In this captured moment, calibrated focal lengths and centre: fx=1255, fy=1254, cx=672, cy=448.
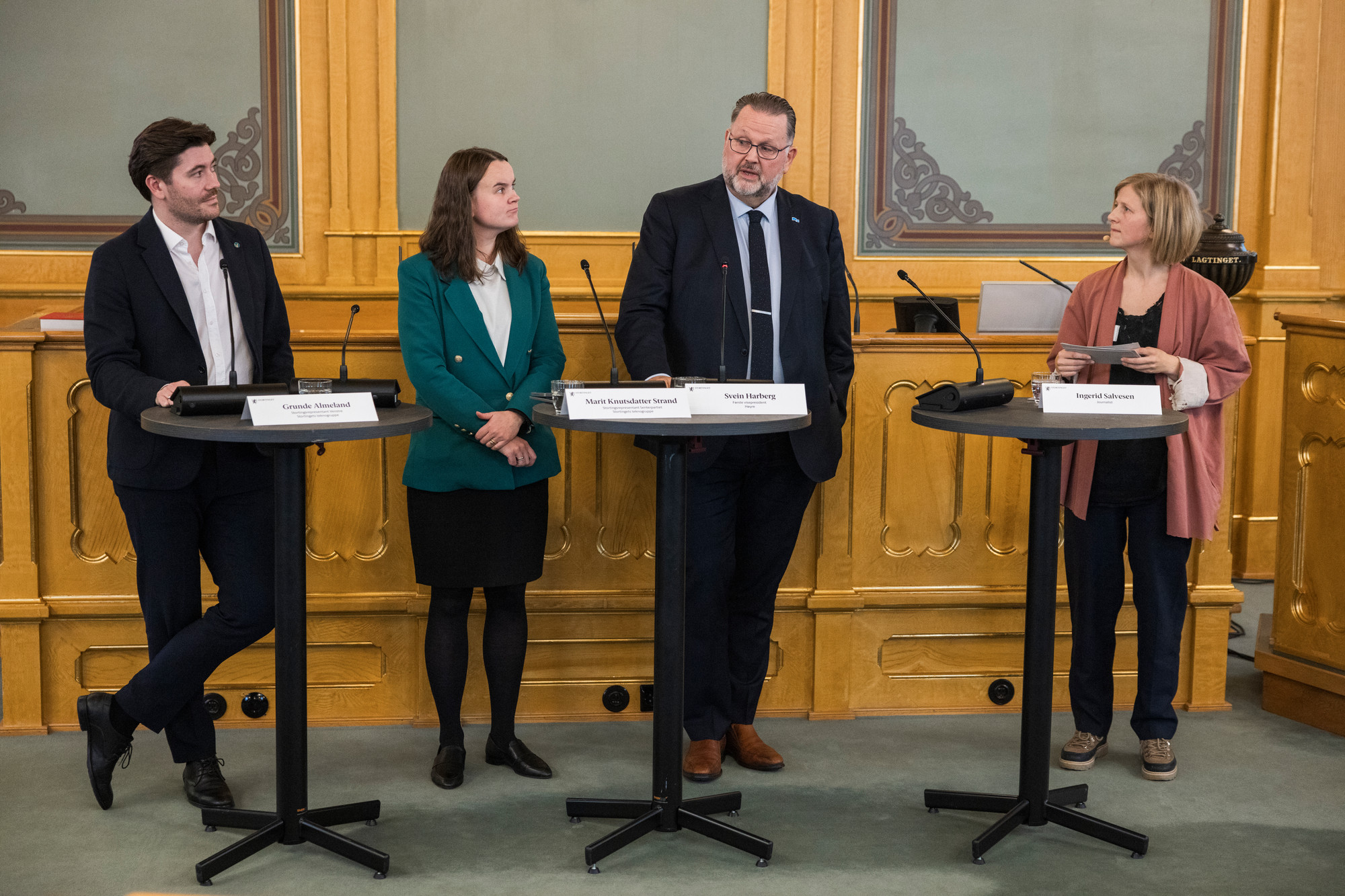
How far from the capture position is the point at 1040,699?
2.81 meters

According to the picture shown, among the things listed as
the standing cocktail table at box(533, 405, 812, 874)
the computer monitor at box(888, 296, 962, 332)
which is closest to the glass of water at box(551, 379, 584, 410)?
the standing cocktail table at box(533, 405, 812, 874)

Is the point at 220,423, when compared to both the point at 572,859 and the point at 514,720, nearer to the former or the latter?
the point at 572,859

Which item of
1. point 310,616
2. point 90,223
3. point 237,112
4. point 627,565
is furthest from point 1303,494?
point 90,223

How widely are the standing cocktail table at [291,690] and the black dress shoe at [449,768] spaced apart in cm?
36

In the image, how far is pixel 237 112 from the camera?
185 inches

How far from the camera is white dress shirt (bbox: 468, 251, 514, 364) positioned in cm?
306

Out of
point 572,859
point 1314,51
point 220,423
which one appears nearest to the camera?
point 220,423

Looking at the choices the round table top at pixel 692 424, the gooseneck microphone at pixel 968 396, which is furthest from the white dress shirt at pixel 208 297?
the gooseneck microphone at pixel 968 396

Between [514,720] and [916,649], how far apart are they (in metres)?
1.20

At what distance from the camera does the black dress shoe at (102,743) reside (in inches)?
115

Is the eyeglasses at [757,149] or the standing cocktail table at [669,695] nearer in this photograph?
the standing cocktail table at [669,695]

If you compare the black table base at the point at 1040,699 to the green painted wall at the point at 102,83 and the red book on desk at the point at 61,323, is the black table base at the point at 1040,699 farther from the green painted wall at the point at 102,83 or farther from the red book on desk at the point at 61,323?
the green painted wall at the point at 102,83

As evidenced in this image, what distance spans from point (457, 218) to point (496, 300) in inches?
8.8

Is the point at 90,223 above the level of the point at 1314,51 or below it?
below
